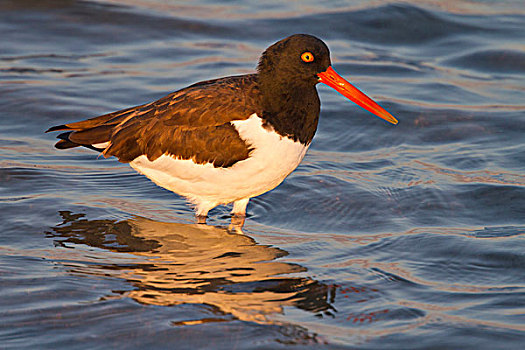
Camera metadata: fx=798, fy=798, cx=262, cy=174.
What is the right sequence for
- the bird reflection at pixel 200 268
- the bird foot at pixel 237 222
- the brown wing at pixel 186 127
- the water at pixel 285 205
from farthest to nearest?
the bird foot at pixel 237 222 < the brown wing at pixel 186 127 < the bird reflection at pixel 200 268 < the water at pixel 285 205

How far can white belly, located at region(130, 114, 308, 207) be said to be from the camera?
20.0 feet

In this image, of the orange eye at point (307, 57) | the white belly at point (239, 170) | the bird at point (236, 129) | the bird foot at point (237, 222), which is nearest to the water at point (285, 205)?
the bird foot at point (237, 222)

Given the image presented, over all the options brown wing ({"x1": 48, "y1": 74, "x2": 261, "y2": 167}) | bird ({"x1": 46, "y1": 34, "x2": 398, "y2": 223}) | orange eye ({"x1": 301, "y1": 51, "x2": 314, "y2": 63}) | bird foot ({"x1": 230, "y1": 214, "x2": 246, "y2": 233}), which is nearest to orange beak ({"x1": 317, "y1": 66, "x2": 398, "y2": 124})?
bird ({"x1": 46, "y1": 34, "x2": 398, "y2": 223})

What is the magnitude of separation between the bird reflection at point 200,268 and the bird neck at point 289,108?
952 millimetres

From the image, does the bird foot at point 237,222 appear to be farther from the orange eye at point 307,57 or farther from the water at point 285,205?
the orange eye at point 307,57

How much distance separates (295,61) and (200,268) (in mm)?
1769

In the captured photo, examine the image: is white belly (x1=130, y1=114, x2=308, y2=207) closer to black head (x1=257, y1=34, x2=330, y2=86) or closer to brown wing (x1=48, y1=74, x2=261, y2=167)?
brown wing (x1=48, y1=74, x2=261, y2=167)

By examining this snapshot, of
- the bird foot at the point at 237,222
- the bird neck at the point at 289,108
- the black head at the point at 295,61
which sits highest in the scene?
the black head at the point at 295,61

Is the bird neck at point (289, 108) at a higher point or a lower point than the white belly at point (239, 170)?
higher

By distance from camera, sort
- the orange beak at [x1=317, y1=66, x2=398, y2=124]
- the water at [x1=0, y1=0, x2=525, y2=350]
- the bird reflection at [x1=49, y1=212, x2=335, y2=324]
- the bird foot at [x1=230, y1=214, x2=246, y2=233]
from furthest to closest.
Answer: the bird foot at [x1=230, y1=214, x2=246, y2=233], the orange beak at [x1=317, y1=66, x2=398, y2=124], the bird reflection at [x1=49, y1=212, x2=335, y2=324], the water at [x1=0, y1=0, x2=525, y2=350]

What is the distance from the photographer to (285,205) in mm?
7207

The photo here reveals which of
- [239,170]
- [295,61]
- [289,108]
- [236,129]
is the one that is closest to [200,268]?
[239,170]

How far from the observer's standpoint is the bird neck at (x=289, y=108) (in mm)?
6121

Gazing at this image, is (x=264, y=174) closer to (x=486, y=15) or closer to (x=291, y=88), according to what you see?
(x=291, y=88)
